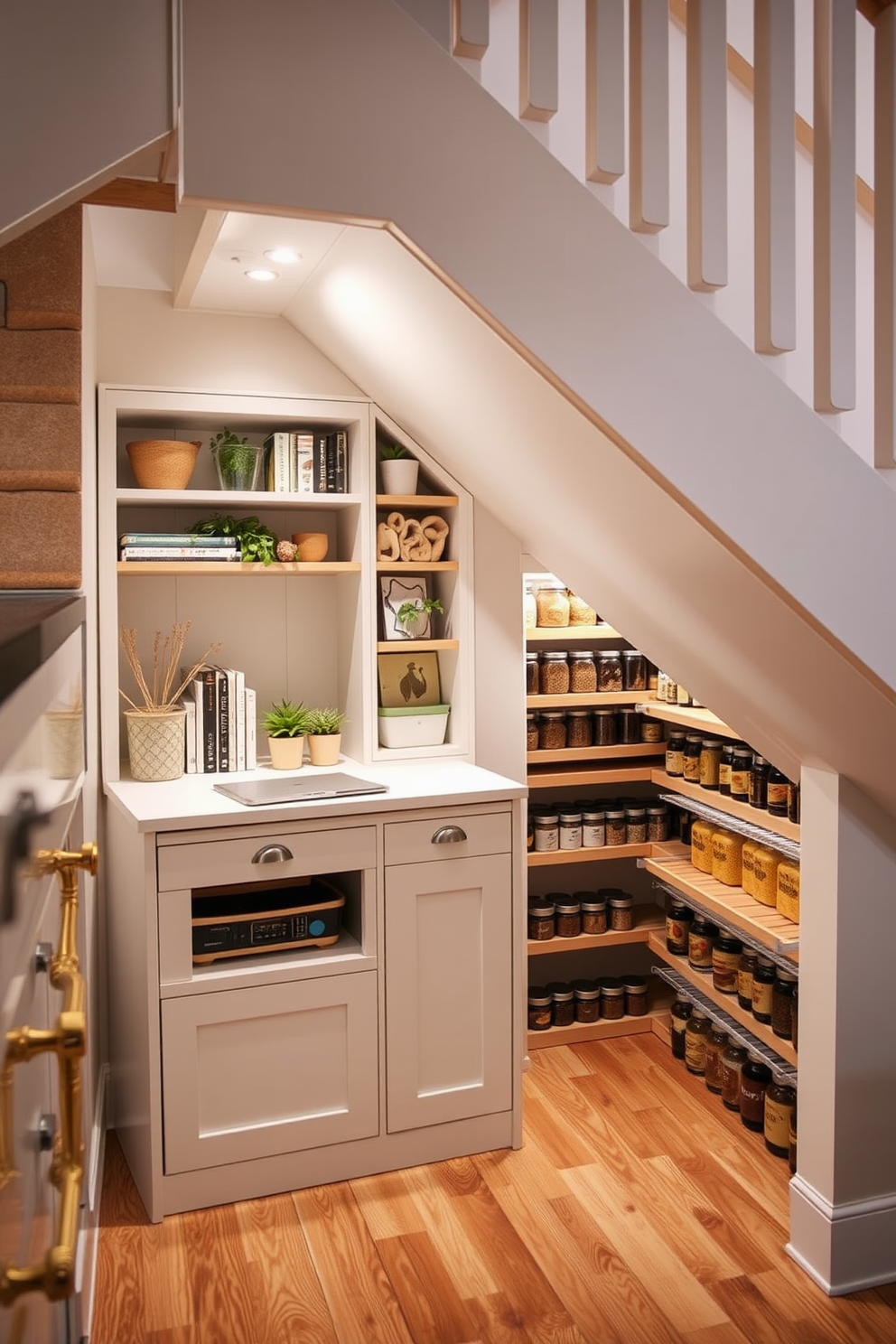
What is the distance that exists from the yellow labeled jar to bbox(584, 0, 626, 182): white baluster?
163cm

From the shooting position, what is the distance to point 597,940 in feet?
10.5

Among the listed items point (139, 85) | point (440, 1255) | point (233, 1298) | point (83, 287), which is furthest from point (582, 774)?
point (139, 85)

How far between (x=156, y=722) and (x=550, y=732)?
3.81 ft

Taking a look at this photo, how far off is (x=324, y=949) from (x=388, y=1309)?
75cm

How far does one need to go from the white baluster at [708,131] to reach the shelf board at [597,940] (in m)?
2.09

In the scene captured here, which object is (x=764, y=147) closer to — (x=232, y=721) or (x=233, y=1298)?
(x=232, y=721)

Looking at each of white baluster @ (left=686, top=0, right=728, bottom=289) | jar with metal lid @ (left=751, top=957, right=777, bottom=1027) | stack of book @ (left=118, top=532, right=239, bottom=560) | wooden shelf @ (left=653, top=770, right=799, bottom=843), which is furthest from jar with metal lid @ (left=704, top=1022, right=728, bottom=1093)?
white baluster @ (left=686, top=0, right=728, bottom=289)

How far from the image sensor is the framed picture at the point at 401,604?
292cm

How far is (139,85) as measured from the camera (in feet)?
4.39

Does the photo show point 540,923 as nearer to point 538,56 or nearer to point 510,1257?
point 510,1257

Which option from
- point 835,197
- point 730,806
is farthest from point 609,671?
point 835,197

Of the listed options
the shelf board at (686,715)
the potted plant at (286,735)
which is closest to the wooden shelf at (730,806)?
the shelf board at (686,715)

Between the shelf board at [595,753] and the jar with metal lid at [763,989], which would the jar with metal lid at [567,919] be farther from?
the jar with metal lid at [763,989]

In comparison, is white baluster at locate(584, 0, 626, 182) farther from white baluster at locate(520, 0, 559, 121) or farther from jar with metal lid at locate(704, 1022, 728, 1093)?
jar with metal lid at locate(704, 1022, 728, 1093)
